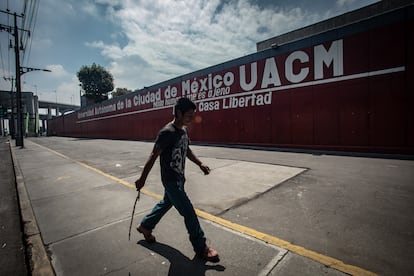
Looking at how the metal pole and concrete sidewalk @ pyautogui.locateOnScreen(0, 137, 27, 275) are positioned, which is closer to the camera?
concrete sidewalk @ pyautogui.locateOnScreen(0, 137, 27, 275)

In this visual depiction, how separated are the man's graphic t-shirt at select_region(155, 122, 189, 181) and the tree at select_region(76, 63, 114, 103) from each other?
4901 centimetres

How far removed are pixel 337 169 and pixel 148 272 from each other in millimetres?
6316

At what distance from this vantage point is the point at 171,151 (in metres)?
2.45

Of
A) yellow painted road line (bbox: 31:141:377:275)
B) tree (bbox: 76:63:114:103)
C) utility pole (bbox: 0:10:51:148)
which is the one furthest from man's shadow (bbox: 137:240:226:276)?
tree (bbox: 76:63:114:103)

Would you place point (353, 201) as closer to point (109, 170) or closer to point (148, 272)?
point (148, 272)

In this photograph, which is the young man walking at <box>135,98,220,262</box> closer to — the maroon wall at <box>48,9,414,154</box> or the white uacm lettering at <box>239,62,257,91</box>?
the maroon wall at <box>48,9,414,154</box>

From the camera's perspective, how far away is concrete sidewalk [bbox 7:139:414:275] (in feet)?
7.52

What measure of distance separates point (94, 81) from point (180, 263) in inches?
1968

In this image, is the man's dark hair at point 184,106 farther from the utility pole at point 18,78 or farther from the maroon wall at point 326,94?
the utility pole at point 18,78

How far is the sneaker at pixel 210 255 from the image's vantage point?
2369mm

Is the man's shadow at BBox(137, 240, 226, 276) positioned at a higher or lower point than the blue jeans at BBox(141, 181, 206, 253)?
lower

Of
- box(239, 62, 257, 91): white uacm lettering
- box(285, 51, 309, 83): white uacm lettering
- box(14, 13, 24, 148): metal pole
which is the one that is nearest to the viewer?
box(285, 51, 309, 83): white uacm lettering

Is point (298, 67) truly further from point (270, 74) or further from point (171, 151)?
point (171, 151)

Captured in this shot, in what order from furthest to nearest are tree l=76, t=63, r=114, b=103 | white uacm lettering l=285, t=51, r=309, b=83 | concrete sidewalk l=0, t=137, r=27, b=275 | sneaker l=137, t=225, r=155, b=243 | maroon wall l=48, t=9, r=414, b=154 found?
tree l=76, t=63, r=114, b=103, white uacm lettering l=285, t=51, r=309, b=83, maroon wall l=48, t=9, r=414, b=154, sneaker l=137, t=225, r=155, b=243, concrete sidewalk l=0, t=137, r=27, b=275
